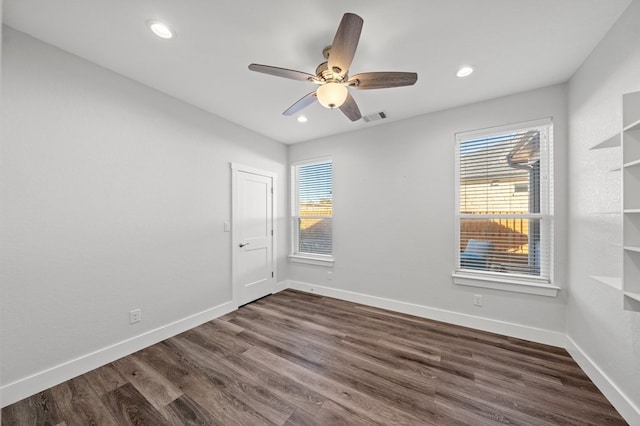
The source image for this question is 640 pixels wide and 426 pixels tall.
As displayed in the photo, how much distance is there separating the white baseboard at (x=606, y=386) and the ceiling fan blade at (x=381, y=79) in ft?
8.61

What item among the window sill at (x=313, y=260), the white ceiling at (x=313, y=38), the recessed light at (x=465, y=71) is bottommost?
the window sill at (x=313, y=260)

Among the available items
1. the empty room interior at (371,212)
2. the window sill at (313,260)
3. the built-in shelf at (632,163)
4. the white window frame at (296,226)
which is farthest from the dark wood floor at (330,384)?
the built-in shelf at (632,163)

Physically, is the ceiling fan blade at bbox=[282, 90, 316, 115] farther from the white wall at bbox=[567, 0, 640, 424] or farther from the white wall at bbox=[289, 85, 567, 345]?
the white wall at bbox=[567, 0, 640, 424]

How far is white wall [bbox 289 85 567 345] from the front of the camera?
2.57 meters

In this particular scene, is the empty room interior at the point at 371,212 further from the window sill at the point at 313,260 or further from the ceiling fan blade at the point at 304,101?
the window sill at the point at 313,260

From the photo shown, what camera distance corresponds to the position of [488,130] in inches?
112

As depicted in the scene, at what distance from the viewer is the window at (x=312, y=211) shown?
411 cm

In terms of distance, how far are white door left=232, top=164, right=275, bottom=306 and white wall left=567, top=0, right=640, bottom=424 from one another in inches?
144

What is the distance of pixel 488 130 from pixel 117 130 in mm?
3868

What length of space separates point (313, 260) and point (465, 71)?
10.4ft

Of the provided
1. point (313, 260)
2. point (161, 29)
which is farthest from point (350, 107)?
point (313, 260)

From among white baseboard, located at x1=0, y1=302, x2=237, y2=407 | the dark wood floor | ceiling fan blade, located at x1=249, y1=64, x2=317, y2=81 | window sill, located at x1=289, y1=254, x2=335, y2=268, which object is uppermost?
ceiling fan blade, located at x1=249, y1=64, x2=317, y2=81

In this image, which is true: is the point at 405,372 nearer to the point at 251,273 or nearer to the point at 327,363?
the point at 327,363

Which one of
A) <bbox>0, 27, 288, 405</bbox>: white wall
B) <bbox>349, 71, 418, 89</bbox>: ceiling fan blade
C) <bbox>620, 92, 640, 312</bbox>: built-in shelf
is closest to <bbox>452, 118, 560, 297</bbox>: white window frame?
<bbox>620, 92, 640, 312</bbox>: built-in shelf
